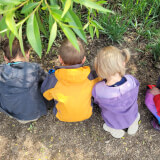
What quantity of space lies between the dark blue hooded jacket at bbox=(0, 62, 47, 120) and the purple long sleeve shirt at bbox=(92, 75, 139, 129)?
23.9 inches

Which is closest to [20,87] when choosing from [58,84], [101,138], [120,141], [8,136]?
[58,84]

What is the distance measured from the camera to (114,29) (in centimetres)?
229

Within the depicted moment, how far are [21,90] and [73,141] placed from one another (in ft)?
3.10

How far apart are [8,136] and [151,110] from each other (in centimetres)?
177

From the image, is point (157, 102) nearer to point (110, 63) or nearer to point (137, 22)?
point (110, 63)

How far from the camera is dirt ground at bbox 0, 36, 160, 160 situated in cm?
215

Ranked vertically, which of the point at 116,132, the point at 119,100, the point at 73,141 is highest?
the point at 119,100

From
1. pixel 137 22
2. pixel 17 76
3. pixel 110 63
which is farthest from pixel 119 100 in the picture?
pixel 137 22

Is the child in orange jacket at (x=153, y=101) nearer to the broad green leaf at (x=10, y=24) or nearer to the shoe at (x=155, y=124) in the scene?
the shoe at (x=155, y=124)

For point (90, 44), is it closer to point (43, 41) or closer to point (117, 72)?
point (43, 41)

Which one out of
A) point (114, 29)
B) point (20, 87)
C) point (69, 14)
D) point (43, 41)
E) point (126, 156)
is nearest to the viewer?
point (69, 14)

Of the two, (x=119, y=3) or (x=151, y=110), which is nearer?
(x=151, y=110)

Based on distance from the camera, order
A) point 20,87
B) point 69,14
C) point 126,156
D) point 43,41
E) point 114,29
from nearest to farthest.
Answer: point 69,14, point 20,87, point 126,156, point 114,29, point 43,41

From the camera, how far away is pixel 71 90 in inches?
66.9
